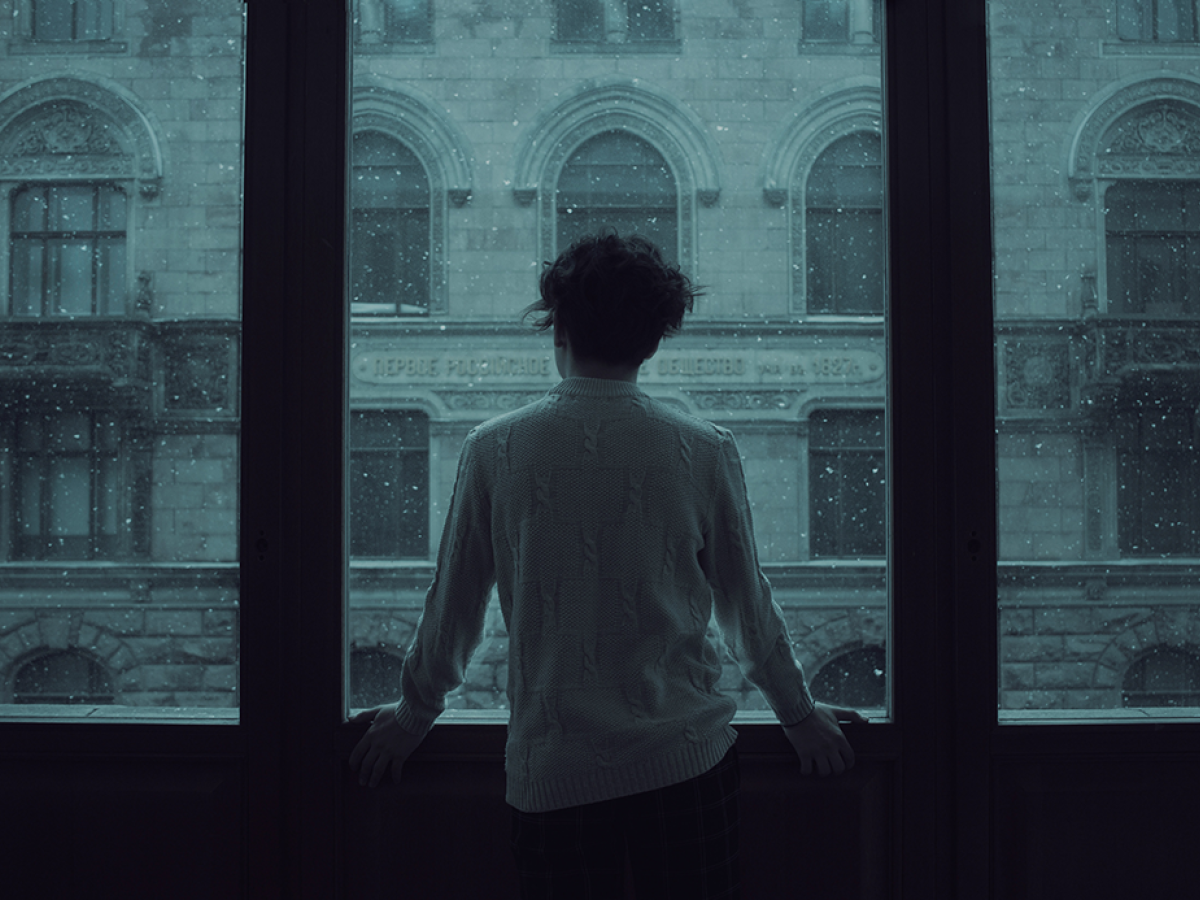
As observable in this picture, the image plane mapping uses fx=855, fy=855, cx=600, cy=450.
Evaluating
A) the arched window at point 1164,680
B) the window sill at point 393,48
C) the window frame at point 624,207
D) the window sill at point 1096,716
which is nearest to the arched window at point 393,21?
the window sill at point 393,48

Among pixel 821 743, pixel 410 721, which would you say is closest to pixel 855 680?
pixel 821 743

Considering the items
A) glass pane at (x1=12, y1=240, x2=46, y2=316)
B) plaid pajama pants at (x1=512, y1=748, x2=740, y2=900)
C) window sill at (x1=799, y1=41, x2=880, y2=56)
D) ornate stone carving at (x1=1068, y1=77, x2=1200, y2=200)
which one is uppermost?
window sill at (x1=799, y1=41, x2=880, y2=56)

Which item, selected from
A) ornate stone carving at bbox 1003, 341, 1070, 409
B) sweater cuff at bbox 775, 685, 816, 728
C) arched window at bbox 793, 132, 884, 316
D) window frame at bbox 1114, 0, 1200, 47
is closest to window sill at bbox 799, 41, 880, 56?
arched window at bbox 793, 132, 884, 316

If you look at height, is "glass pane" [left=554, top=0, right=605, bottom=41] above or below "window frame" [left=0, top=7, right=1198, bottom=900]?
above

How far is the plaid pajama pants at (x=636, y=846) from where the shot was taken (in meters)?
0.88

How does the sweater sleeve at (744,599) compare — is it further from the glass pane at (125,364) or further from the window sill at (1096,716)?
the glass pane at (125,364)

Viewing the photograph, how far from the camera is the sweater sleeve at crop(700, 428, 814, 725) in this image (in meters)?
1.00

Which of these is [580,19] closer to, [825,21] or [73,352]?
[825,21]

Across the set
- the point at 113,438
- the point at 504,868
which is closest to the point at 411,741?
the point at 504,868

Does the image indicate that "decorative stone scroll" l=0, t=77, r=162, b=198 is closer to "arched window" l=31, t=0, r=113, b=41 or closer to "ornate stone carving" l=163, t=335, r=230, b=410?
"arched window" l=31, t=0, r=113, b=41

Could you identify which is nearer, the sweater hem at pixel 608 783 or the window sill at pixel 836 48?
the sweater hem at pixel 608 783

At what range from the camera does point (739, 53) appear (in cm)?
145

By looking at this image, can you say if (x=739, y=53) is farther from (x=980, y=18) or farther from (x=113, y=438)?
(x=113, y=438)

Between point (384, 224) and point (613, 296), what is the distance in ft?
2.03
